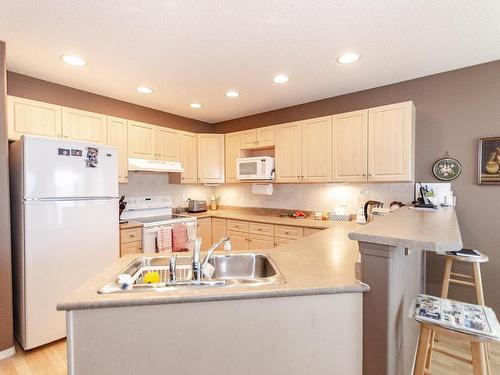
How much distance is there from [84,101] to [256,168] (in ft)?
7.46

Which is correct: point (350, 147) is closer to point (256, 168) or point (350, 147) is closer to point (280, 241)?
point (256, 168)

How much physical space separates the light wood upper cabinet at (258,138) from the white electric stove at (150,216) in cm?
137

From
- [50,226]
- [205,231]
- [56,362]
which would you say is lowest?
[56,362]

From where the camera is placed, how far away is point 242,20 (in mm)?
1727

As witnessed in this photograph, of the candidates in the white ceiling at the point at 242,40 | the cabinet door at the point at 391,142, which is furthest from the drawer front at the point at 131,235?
the cabinet door at the point at 391,142

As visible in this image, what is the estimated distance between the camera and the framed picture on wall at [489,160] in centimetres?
231

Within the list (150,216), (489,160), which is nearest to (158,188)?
(150,216)

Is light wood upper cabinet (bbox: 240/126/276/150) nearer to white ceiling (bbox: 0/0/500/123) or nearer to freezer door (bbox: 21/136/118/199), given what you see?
white ceiling (bbox: 0/0/500/123)

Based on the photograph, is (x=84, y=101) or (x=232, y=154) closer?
(x=84, y=101)

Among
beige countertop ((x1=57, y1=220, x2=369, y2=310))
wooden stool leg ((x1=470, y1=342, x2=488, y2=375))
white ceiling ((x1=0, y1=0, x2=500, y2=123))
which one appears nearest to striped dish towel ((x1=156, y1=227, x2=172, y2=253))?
beige countertop ((x1=57, y1=220, x2=369, y2=310))

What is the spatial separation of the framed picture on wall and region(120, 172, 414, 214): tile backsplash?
1.96 feet

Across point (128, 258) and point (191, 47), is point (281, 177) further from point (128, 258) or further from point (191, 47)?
point (128, 258)

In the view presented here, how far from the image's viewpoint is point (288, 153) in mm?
3457

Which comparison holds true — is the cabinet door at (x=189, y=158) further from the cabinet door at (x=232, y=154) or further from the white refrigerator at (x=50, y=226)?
the white refrigerator at (x=50, y=226)
